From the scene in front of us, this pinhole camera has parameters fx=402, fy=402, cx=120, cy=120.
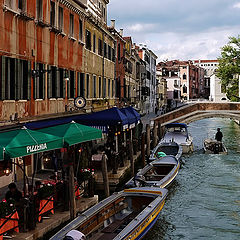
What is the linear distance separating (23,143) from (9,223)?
1666mm

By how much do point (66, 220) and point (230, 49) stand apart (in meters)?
45.8

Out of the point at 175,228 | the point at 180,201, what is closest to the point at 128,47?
the point at 180,201

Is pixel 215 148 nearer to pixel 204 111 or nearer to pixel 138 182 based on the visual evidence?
pixel 204 111

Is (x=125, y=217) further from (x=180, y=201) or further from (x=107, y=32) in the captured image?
(x=107, y=32)

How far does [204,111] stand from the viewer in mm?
35125

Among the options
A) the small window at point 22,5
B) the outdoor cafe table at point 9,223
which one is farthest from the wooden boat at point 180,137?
the outdoor cafe table at point 9,223

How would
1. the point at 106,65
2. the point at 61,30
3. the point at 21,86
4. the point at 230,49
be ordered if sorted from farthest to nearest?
1. the point at 230,49
2. the point at 106,65
3. the point at 61,30
4. the point at 21,86

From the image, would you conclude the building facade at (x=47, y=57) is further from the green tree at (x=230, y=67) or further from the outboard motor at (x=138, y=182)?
the green tree at (x=230, y=67)

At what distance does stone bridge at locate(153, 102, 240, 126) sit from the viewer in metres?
34.3

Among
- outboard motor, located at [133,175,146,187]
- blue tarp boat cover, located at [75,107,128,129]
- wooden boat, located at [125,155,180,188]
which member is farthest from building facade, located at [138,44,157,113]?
outboard motor, located at [133,175,146,187]

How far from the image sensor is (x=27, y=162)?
14.0m

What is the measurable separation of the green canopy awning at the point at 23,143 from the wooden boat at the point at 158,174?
469 cm

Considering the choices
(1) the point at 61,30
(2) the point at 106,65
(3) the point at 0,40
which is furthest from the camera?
(2) the point at 106,65

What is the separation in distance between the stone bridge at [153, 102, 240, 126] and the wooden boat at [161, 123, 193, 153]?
11.5 ft
